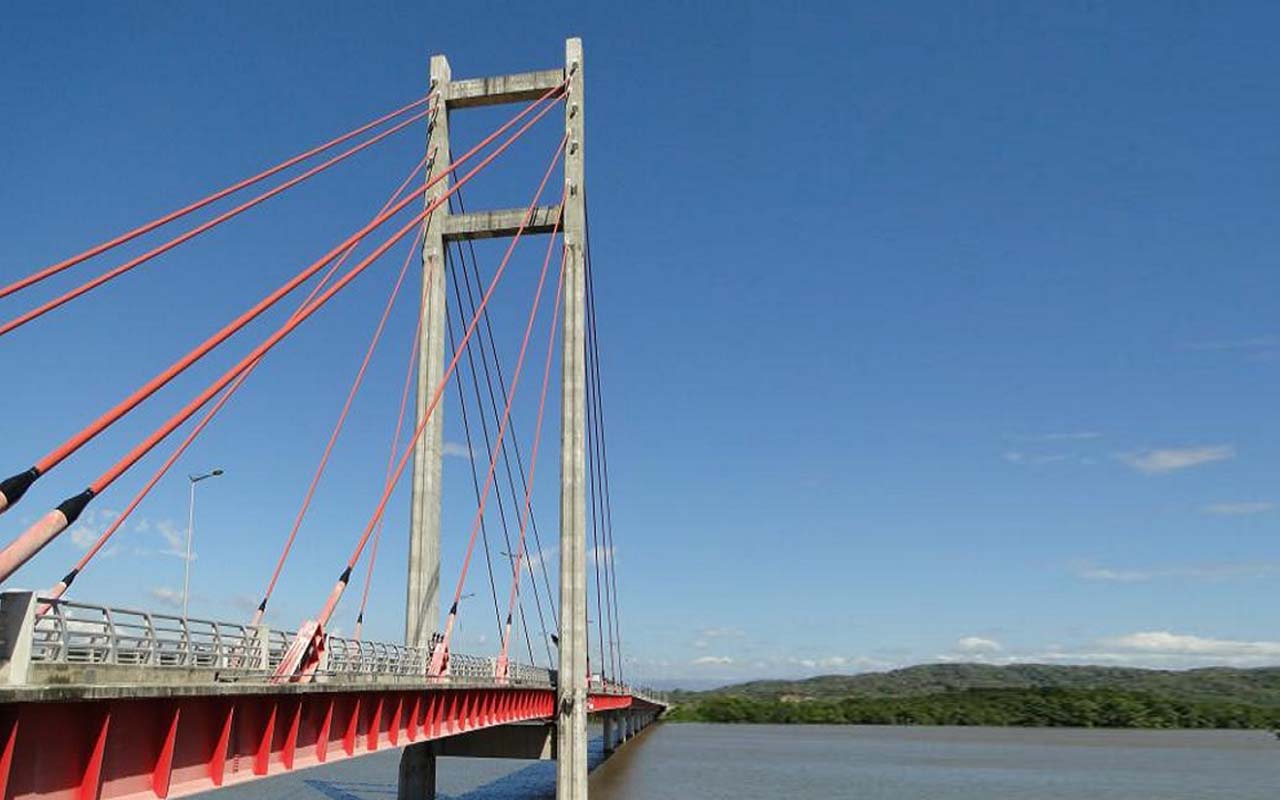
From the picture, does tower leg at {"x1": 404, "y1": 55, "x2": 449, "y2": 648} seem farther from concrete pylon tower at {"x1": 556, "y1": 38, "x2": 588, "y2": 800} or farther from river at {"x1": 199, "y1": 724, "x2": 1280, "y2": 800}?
river at {"x1": 199, "y1": 724, "x2": 1280, "y2": 800}

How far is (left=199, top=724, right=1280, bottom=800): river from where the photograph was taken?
54656mm

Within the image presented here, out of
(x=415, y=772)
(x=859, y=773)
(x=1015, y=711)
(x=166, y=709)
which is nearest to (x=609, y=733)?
(x=859, y=773)

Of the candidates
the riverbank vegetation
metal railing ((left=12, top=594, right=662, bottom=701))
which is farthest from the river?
the riverbank vegetation

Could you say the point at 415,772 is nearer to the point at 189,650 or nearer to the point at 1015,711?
the point at 189,650

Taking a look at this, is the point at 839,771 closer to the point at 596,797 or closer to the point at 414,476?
the point at 596,797

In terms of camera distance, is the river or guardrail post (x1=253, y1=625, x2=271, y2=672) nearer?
guardrail post (x1=253, y1=625, x2=271, y2=672)

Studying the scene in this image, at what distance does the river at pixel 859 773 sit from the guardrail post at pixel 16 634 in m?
36.9

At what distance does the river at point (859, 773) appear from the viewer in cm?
5466

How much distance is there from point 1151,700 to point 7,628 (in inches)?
6456

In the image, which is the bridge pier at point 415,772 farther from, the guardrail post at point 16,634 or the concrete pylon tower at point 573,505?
the guardrail post at point 16,634

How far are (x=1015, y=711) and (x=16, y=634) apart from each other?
16155cm

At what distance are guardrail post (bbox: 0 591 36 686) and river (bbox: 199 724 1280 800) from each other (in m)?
36.9

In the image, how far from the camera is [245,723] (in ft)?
53.1

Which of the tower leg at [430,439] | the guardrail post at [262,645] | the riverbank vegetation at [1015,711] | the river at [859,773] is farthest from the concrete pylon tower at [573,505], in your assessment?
the riverbank vegetation at [1015,711]
